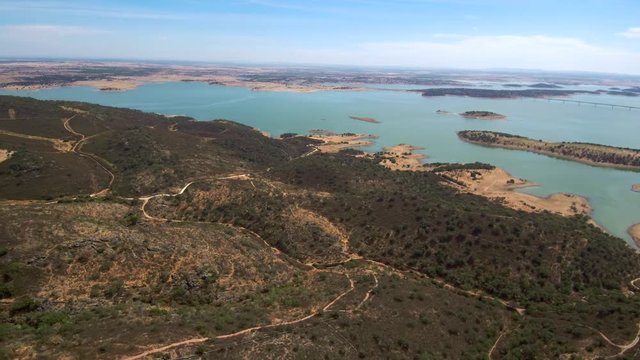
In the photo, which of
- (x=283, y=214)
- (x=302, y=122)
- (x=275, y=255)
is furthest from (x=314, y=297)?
(x=302, y=122)

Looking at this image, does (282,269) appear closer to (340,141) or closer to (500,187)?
(500,187)

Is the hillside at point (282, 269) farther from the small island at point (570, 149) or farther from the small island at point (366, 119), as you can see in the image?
the small island at point (366, 119)

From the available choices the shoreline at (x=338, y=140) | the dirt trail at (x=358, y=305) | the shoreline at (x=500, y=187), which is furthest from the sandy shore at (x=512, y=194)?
the shoreline at (x=338, y=140)

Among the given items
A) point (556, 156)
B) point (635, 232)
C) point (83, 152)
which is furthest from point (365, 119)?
point (635, 232)

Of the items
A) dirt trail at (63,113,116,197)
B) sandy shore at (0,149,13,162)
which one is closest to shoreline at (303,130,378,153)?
dirt trail at (63,113,116,197)

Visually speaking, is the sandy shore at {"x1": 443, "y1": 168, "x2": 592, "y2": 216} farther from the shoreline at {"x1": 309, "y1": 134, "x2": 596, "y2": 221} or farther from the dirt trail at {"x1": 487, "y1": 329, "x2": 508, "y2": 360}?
the dirt trail at {"x1": 487, "y1": 329, "x2": 508, "y2": 360}
